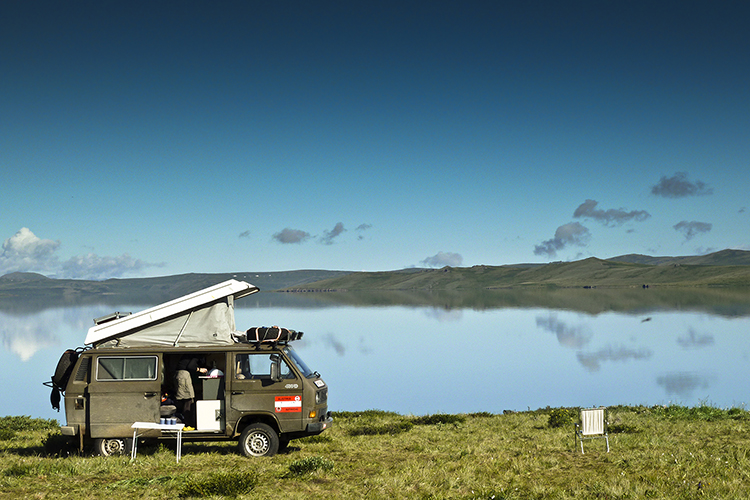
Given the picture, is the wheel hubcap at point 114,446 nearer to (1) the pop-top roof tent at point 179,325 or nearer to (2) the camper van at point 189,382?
(2) the camper van at point 189,382

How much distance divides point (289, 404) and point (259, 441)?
1047 mm

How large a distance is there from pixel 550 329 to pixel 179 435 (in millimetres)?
86903

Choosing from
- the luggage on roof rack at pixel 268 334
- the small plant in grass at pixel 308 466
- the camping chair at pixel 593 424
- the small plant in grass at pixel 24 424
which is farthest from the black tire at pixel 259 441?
the small plant in grass at pixel 24 424

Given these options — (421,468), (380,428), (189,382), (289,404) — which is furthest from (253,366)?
(380,428)

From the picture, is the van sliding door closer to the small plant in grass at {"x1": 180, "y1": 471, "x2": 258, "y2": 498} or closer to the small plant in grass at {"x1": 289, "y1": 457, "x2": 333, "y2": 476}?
the small plant in grass at {"x1": 180, "y1": 471, "x2": 258, "y2": 498}

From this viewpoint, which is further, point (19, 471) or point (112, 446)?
point (112, 446)

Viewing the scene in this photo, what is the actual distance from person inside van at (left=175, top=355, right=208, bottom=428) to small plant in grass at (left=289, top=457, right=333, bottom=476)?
9.36 feet

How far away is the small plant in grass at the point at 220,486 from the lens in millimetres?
8680

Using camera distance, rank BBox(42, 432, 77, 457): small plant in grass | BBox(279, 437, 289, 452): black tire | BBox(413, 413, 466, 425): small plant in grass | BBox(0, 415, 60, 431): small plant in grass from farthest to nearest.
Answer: BBox(0, 415, 60, 431): small plant in grass, BBox(413, 413, 466, 425): small plant in grass, BBox(279, 437, 289, 452): black tire, BBox(42, 432, 77, 457): small plant in grass

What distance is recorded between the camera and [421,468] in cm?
1041

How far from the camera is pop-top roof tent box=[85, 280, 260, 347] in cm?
1202

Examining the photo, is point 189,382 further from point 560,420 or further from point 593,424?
point 560,420

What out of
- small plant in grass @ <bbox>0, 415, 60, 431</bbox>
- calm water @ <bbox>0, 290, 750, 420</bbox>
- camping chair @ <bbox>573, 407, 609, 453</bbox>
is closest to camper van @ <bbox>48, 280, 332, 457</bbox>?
camping chair @ <bbox>573, 407, 609, 453</bbox>

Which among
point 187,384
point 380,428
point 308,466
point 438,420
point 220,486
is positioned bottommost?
point 438,420
